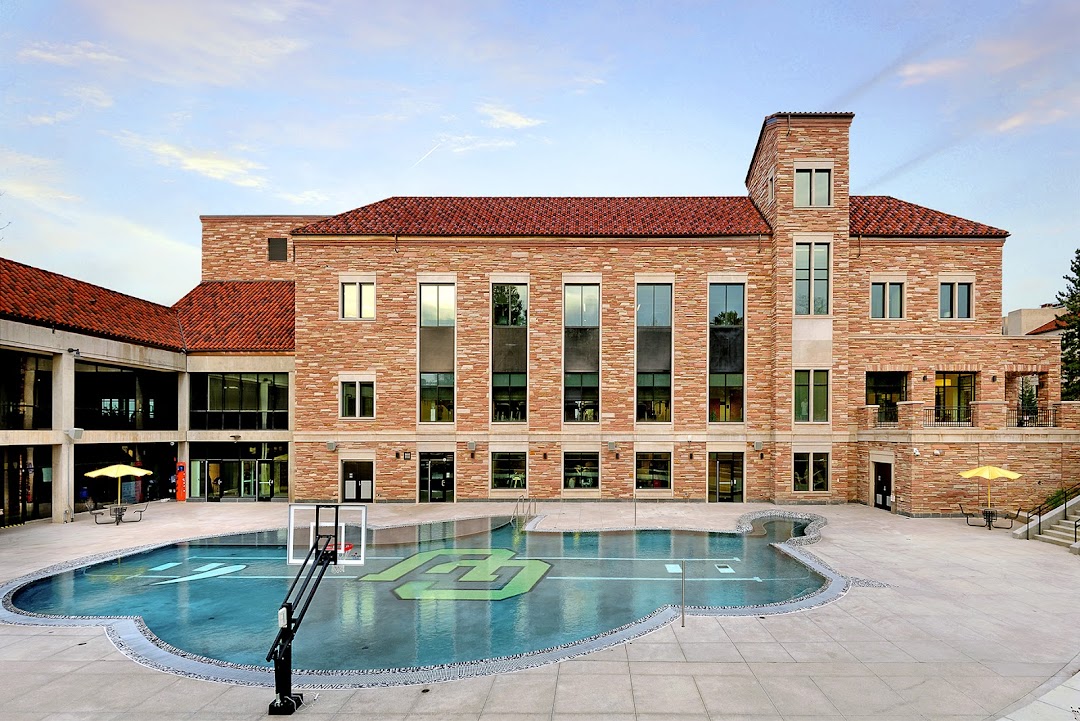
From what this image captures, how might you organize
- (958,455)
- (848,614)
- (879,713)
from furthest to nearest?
(958,455) → (848,614) → (879,713)

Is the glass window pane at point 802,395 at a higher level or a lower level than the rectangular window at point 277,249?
lower

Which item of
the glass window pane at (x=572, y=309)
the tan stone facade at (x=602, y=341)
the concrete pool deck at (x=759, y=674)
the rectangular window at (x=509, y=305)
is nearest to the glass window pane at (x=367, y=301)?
the tan stone facade at (x=602, y=341)

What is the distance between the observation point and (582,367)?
30.8 meters

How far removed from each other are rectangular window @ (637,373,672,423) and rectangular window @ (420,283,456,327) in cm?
1087

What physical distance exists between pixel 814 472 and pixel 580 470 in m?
11.9

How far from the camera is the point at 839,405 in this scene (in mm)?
29625

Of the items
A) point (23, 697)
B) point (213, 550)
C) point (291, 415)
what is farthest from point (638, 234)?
point (23, 697)

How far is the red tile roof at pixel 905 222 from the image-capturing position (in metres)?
30.5

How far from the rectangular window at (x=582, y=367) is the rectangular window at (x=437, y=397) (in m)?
6.06

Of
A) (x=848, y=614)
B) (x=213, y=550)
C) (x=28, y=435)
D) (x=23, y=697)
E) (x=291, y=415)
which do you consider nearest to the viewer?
(x=23, y=697)

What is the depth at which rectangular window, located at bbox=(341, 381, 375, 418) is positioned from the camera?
101 feet

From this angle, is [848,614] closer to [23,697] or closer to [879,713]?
[879,713]

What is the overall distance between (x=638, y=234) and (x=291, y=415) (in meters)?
20.9

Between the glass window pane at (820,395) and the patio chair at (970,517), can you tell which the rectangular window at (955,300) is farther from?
the patio chair at (970,517)
